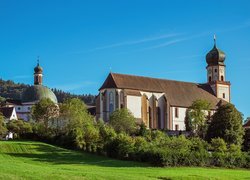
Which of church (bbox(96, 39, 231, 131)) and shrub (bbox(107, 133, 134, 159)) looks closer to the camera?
shrub (bbox(107, 133, 134, 159))

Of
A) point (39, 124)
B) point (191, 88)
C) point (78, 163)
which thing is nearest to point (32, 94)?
point (191, 88)

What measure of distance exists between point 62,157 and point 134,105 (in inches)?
1810

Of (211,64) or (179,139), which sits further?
(211,64)

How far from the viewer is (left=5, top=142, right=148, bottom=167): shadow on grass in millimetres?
52500

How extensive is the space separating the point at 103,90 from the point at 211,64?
3094 centimetres

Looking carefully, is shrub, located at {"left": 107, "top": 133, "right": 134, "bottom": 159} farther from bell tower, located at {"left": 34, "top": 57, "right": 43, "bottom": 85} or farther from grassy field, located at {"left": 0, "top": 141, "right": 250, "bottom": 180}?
bell tower, located at {"left": 34, "top": 57, "right": 43, "bottom": 85}

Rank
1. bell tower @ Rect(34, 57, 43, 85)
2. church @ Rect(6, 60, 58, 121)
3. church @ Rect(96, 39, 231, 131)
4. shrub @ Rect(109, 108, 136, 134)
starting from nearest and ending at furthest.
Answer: shrub @ Rect(109, 108, 136, 134)
church @ Rect(96, 39, 231, 131)
church @ Rect(6, 60, 58, 121)
bell tower @ Rect(34, 57, 43, 85)

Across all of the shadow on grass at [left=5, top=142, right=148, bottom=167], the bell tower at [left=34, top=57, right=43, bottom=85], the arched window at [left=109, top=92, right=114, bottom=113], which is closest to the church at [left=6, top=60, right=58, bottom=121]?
the bell tower at [left=34, top=57, right=43, bottom=85]

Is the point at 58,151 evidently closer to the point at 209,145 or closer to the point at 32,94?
the point at 209,145

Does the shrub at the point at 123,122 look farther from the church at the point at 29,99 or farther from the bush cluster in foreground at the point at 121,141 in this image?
the church at the point at 29,99

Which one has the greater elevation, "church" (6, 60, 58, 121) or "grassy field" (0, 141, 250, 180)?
"church" (6, 60, 58, 121)

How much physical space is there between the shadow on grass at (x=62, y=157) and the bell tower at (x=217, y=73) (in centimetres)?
6336

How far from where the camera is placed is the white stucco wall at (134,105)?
331ft

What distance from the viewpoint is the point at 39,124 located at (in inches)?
2990
